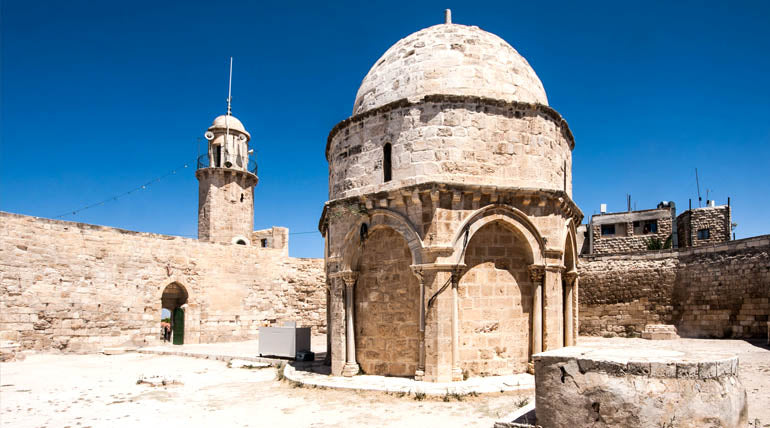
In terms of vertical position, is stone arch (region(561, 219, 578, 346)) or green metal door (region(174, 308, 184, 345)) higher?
stone arch (region(561, 219, 578, 346))

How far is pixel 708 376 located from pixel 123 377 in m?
11.8

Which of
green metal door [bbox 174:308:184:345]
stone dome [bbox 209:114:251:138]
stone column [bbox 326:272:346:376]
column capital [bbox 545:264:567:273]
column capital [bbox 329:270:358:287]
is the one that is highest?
stone dome [bbox 209:114:251:138]

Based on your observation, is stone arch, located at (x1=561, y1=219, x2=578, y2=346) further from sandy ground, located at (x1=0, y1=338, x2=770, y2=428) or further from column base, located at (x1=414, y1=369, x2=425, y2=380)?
column base, located at (x1=414, y1=369, x2=425, y2=380)

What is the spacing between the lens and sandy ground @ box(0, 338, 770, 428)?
25.4 ft

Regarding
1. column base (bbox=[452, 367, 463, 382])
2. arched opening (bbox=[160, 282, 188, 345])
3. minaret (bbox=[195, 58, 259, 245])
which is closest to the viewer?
column base (bbox=[452, 367, 463, 382])

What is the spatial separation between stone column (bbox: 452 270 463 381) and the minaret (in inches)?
793

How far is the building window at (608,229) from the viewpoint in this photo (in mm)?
35562

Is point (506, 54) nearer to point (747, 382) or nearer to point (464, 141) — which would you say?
point (464, 141)

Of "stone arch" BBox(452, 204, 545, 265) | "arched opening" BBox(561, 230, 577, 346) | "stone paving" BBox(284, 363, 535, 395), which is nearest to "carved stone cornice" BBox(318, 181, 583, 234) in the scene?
"stone arch" BBox(452, 204, 545, 265)

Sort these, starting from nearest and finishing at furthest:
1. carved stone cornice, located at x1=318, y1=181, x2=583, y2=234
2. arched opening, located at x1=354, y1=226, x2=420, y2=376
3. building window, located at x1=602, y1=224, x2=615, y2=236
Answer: carved stone cornice, located at x1=318, y1=181, x2=583, y2=234 → arched opening, located at x1=354, y1=226, x2=420, y2=376 → building window, located at x1=602, y1=224, x2=615, y2=236

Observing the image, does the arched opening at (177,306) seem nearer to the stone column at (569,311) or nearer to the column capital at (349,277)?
the column capital at (349,277)

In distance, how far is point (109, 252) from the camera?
60.1 ft

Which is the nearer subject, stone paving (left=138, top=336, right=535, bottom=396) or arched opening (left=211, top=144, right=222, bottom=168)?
stone paving (left=138, top=336, right=535, bottom=396)

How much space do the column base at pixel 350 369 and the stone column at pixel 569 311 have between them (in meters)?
4.61
